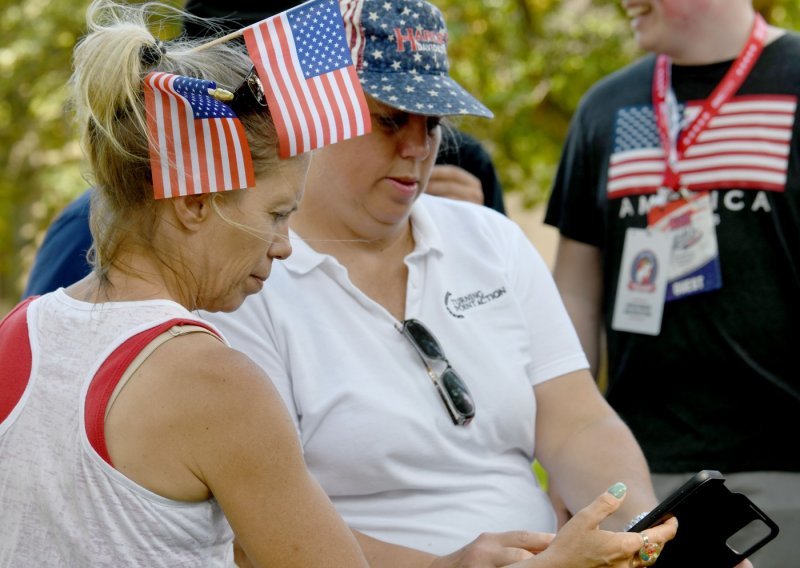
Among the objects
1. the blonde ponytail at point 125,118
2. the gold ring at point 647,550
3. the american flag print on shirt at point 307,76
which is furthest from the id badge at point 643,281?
the blonde ponytail at point 125,118

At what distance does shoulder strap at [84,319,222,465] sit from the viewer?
62.2 inches

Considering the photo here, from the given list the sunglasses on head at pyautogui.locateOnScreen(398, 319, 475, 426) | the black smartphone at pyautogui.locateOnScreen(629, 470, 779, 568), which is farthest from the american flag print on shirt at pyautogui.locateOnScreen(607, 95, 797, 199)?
the black smartphone at pyautogui.locateOnScreen(629, 470, 779, 568)

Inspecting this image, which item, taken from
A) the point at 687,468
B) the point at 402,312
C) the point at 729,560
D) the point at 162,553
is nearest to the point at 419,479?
the point at 402,312

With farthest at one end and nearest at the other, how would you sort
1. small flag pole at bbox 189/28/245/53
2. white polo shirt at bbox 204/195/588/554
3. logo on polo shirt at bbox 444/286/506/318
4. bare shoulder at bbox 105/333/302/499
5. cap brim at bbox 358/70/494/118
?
logo on polo shirt at bbox 444/286/506/318 → cap brim at bbox 358/70/494/118 → white polo shirt at bbox 204/195/588/554 → small flag pole at bbox 189/28/245/53 → bare shoulder at bbox 105/333/302/499

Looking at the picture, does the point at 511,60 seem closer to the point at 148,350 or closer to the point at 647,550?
the point at 647,550

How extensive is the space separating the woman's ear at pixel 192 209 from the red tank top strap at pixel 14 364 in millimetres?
290

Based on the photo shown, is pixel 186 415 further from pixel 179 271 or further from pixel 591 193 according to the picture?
pixel 591 193

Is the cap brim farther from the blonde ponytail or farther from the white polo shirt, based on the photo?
the blonde ponytail

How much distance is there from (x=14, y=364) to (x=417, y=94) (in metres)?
1.13

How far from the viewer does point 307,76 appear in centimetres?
182

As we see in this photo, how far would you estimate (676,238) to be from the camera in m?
3.28

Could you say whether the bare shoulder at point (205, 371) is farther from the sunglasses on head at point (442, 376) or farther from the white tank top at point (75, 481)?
the sunglasses on head at point (442, 376)

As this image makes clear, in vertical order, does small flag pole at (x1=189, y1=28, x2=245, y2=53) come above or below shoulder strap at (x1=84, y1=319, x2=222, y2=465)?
above

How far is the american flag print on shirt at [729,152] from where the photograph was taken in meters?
3.20
